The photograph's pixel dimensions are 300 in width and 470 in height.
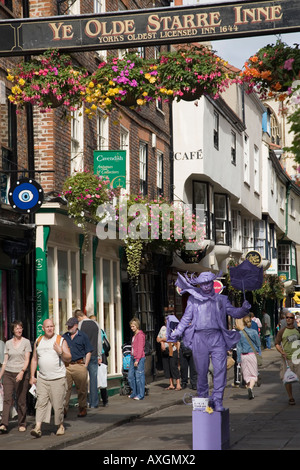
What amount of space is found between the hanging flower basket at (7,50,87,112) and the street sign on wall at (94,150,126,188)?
23.3ft

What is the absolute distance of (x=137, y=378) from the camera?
20188 mm

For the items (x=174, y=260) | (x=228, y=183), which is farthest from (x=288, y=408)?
(x=228, y=183)

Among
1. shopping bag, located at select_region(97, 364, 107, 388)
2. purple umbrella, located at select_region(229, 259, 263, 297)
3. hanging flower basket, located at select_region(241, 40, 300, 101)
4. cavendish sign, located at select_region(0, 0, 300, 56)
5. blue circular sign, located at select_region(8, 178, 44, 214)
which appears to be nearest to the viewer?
hanging flower basket, located at select_region(241, 40, 300, 101)

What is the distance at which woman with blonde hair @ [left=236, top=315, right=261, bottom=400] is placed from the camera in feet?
63.6

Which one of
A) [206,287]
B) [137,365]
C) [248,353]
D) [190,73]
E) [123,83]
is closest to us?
[206,287]

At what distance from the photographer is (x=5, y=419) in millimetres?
14141

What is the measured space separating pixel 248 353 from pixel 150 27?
960cm

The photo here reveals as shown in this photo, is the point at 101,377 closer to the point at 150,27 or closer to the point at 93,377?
the point at 93,377

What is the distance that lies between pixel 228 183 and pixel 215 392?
80.6 feet

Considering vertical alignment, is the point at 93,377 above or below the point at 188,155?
below

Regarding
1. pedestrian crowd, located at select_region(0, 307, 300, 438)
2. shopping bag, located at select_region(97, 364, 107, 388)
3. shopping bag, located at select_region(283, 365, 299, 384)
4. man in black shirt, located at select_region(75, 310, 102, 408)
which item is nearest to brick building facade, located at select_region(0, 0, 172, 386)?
man in black shirt, located at select_region(75, 310, 102, 408)

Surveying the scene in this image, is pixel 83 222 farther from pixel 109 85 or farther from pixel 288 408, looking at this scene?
pixel 109 85

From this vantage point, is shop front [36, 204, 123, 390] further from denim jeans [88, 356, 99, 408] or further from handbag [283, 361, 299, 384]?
handbag [283, 361, 299, 384]

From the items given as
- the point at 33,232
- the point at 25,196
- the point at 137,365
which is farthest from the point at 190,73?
the point at 137,365
